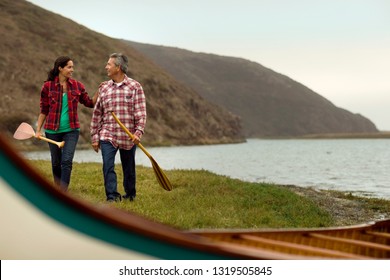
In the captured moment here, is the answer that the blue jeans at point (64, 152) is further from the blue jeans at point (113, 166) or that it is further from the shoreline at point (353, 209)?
the shoreline at point (353, 209)

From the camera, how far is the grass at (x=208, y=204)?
1045 centimetres

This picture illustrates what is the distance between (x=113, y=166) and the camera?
10.5 metres

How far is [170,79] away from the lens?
551 feet

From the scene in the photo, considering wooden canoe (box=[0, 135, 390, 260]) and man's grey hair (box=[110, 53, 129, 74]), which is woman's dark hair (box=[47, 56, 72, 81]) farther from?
wooden canoe (box=[0, 135, 390, 260])

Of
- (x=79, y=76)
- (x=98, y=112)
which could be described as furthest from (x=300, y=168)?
(x=79, y=76)

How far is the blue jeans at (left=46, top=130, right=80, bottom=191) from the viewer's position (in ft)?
33.2

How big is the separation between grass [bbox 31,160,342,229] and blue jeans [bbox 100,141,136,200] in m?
0.41

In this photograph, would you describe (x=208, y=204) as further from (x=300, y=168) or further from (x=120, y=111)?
(x=300, y=168)

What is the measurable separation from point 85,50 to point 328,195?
435 feet

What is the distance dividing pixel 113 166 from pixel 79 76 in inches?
4966

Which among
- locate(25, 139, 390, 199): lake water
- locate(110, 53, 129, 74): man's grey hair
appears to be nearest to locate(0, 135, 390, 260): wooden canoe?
locate(110, 53, 129, 74): man's grey hair

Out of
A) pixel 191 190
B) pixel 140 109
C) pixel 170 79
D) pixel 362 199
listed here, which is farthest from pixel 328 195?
pixel 170 79

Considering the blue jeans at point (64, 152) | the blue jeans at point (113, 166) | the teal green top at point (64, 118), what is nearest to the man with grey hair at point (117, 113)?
the blue jeans at point (113, 166)
